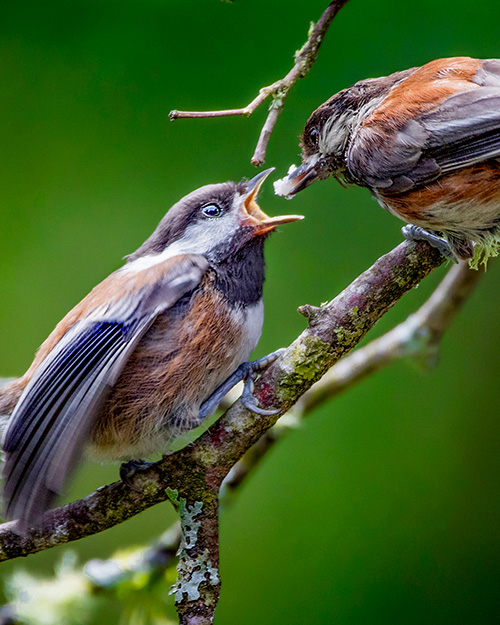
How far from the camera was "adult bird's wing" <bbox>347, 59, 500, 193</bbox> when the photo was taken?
6.09 ft

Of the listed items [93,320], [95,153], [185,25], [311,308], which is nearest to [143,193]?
[95,153]

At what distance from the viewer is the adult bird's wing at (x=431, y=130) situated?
73.1 inches

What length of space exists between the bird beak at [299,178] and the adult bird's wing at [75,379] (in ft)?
1.77

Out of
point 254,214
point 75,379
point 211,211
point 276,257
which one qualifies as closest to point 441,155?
point 254,214

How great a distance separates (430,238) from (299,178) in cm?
65

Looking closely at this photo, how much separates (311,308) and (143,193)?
6.66 feet

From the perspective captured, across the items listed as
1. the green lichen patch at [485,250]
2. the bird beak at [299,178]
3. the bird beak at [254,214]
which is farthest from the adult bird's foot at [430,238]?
the bird beak at [299,178]

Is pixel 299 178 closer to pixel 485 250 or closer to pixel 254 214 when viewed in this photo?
pixel 254 214

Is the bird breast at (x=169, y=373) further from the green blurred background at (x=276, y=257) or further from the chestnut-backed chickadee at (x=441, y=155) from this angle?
the green blurred background at (x=276, y=257)

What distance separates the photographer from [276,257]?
3.34m

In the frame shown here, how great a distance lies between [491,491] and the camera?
316 centimetres

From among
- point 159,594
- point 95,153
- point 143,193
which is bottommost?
point 159,594

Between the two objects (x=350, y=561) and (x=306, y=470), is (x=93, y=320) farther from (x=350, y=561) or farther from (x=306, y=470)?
(x=350, y=561)

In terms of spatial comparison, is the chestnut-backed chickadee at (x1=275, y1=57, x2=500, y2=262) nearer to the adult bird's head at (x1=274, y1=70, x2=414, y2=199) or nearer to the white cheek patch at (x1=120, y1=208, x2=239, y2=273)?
the adult bird's head at (x1=274, y1=70, x2=414, y2=199)
